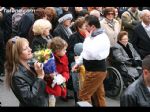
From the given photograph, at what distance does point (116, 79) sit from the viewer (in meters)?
6.81

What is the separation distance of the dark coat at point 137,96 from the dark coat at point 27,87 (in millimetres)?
1013

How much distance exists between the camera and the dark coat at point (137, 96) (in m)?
3.48

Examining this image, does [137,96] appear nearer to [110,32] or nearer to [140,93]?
[140,93]

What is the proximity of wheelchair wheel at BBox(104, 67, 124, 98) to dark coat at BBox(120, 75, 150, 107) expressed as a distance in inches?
119

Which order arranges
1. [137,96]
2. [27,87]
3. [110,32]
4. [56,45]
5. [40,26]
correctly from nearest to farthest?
[137,96] < [27,87] < [56,45] < [40,26] < [110,32]

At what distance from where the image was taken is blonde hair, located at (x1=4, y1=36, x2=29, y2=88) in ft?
13.5

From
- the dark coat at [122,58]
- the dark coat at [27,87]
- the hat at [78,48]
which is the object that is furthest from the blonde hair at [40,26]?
the dark coat at [27,87]

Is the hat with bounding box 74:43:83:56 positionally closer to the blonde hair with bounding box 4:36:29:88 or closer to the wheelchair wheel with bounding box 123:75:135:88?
the wheelchair wheel with bounding box 123:75:135:88

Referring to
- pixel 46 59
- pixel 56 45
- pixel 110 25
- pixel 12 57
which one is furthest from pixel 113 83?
pixel 12 57

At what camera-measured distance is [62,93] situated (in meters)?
5.22

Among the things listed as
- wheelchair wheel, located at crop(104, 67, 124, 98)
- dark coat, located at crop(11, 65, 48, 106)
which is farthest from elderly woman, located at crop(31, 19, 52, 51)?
dark coat, located at crop(11, 65, 48, 106)

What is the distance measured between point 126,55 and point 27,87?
3.13 metres

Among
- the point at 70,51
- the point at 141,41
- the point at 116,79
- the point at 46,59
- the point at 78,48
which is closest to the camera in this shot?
the point at 46,59
